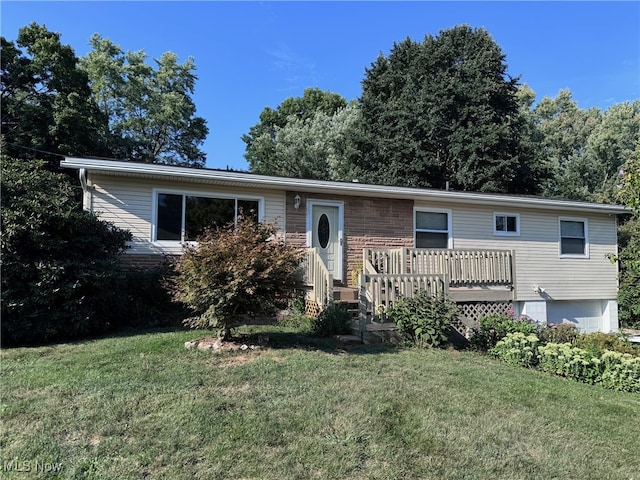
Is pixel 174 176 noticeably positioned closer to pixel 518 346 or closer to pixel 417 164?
pixel 518 346

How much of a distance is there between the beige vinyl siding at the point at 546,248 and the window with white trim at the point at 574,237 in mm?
155

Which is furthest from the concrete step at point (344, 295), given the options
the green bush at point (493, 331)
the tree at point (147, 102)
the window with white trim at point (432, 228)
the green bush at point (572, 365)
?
the tree at point (147, 102)

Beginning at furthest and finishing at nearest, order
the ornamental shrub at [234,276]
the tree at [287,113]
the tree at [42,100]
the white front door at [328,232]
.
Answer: the tree at [287,113], the tree at [42,100], the white front door at [328,232], the ornamental shrub at [234,276]

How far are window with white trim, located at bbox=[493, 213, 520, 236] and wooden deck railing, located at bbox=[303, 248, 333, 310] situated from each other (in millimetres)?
6357

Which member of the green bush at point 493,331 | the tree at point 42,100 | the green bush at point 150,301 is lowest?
the green bush at point 493,331

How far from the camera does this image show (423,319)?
274 inches

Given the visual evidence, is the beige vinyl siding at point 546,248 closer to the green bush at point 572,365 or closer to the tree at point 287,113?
the green bush at point 572,365

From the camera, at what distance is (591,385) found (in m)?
5.70

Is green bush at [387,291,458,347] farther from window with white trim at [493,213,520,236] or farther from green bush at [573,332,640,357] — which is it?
window with white trim at [493,213,520,236]

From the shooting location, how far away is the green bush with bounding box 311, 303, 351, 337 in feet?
22.7

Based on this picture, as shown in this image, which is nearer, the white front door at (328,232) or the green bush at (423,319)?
the green bush at (423,319)

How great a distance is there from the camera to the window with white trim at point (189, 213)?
Result: 884 centimetres

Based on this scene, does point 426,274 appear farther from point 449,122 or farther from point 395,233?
point 449,122

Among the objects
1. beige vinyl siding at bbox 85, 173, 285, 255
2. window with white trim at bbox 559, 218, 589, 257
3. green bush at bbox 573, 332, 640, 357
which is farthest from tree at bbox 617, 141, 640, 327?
beige vinyl siding at bbox 85, 173, 285, 255
